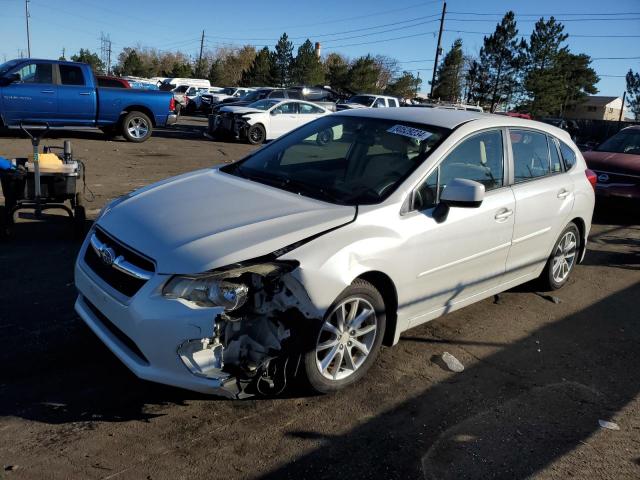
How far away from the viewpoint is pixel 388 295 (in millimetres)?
3646

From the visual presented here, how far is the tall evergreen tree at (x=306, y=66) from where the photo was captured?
56.3 m

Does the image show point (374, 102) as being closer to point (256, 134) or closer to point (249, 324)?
point (256, 134)

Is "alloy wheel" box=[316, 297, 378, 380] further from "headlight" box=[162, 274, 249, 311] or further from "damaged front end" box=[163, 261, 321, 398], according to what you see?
"headlight" box=[162, 274, 249, 311]

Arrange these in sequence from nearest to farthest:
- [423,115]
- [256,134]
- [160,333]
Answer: [160,333]
[423,115]
[256,134]

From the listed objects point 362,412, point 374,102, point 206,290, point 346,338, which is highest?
point 374,102

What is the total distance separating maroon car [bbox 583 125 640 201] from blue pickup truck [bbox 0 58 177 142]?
37.1 ft

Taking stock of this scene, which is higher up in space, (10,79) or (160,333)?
(10,79)

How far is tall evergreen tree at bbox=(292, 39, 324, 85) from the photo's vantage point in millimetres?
56344

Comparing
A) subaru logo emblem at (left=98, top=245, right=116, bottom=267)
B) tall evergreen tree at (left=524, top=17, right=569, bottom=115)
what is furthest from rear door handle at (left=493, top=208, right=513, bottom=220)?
tall evergreen tree at (left=524, top=17, right=569, bottom=115)

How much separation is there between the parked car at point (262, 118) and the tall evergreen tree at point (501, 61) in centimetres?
3839

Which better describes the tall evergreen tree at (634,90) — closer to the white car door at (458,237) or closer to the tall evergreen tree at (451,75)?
the tall evergreen tree at (451,75)

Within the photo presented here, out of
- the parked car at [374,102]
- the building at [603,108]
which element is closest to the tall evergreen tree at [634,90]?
the building at [603,108]

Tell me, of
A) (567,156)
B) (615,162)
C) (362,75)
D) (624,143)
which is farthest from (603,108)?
(567,156)

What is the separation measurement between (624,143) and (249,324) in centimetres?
948
